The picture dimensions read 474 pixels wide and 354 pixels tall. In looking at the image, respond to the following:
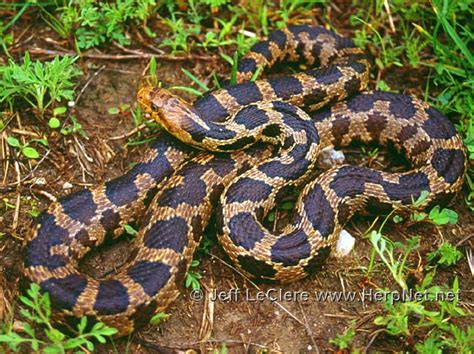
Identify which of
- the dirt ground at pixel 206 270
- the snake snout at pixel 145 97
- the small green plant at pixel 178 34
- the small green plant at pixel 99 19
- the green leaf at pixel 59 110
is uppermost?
the small green plant at pixel 99 19

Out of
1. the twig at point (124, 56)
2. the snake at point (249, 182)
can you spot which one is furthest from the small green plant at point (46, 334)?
the twig at point (124, 56)

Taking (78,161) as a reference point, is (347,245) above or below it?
below

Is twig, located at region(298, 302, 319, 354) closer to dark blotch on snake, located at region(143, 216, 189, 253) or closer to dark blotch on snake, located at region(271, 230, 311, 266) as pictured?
dark blotch on snake, located at region(271, 230, 311, 266)

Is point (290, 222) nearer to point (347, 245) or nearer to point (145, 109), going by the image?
point (347, 245)

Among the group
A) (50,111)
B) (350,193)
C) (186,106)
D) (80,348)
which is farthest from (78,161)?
(350,193)

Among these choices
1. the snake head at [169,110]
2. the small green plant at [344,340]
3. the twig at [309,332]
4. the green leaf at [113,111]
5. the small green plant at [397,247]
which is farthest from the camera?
the green leaf at [113,111]

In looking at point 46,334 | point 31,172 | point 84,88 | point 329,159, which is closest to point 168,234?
point 46,334

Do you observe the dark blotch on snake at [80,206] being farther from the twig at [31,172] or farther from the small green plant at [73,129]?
the small green plant at [73,129]
